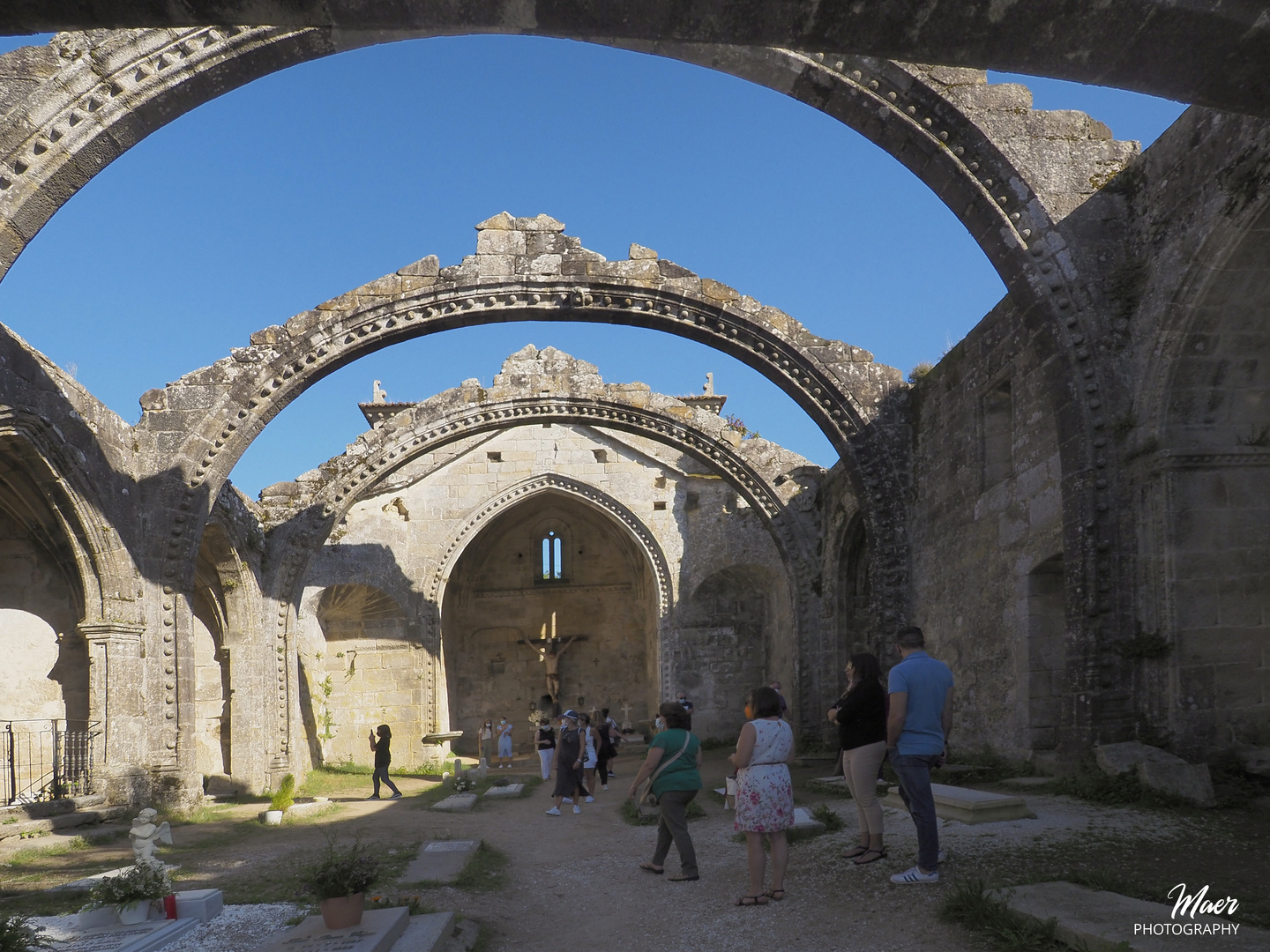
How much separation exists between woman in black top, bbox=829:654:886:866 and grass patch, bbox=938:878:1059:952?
80 centimetres

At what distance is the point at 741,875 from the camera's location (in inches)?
226

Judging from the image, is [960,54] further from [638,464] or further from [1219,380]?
[638,464]

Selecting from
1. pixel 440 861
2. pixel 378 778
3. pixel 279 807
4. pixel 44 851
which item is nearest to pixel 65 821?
pixel 44 851

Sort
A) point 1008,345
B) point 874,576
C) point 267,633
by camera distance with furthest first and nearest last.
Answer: point 267,633
point 874,576
point 1008,345

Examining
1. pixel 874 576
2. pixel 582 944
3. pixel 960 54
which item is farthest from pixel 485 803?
pixel 960 54

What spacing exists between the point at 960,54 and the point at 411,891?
5.13m

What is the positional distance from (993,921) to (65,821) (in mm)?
8357

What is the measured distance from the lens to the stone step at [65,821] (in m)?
8.49

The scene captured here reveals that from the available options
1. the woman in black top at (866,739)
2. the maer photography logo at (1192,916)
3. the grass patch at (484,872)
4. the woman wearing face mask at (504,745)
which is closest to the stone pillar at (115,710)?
the grass patch at (484,872)

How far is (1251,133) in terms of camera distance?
5594 millimetres

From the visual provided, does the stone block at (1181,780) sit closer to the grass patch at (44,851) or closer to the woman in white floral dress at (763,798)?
the woman in white floral dress at (763,798)

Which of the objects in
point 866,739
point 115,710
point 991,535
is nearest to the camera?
point 866,739

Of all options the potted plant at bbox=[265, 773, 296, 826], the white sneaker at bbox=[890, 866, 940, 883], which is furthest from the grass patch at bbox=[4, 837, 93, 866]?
the white sneaker at bbox=[890, 866, 940, 883]

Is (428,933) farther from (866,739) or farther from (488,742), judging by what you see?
(488,742)
